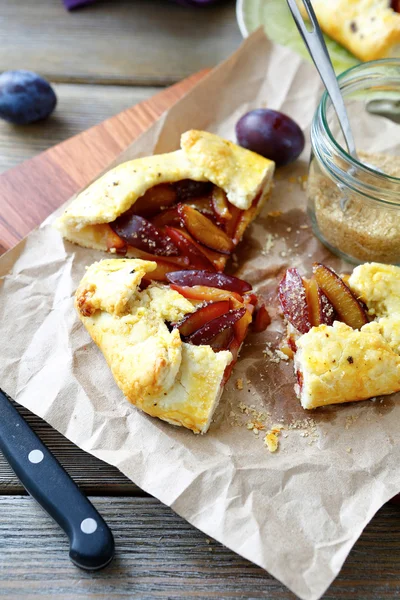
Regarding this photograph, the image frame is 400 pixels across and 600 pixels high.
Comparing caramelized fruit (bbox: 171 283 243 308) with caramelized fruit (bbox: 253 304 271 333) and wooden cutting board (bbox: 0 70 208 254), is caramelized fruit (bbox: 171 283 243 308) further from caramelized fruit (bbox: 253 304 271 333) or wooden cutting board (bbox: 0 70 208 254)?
wooden cutting board (bbox: 0 70 208 254)

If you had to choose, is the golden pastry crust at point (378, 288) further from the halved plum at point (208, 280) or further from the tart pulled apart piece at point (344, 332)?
the halved plum at point (208, 280)

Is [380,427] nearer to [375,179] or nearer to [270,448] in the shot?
[270,448]

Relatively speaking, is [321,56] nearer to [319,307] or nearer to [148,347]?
[319,307]

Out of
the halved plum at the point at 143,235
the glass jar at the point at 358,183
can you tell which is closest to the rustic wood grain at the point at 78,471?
the halved plum at the point at 143,235

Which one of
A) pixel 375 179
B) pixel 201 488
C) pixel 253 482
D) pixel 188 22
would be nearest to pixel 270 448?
pixel 253 482

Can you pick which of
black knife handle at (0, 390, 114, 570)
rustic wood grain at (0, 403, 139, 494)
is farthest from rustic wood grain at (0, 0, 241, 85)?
black knife handle at (0, 390, 114, 570)

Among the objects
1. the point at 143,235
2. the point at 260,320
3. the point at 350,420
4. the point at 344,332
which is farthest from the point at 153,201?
the point at 350,420

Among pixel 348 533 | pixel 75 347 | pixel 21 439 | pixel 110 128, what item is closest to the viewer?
pixel 348 533
